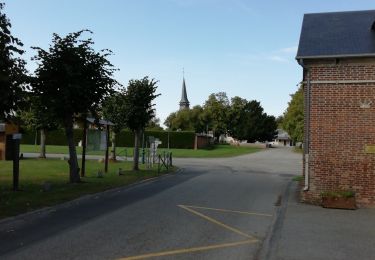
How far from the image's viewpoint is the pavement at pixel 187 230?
8.45 metres

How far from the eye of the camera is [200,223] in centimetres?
1158

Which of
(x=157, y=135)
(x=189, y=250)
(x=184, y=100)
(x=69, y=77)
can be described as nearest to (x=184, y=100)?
(x=184, y=100)

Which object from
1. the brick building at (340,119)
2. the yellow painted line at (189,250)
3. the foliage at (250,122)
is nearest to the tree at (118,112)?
the brick building at (340,119)

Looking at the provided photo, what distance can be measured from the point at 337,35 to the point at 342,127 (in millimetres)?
3432

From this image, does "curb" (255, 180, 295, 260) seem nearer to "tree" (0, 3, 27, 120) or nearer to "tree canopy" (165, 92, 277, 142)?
"tree" (0, 3, 27, 120)

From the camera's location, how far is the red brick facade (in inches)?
593

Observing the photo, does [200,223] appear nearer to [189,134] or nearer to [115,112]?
[115,112]

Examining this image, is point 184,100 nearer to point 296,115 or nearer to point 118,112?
point 296,115

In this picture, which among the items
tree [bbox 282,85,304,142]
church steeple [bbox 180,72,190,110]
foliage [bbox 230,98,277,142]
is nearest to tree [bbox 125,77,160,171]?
tree [bbox 282,85,304,142]

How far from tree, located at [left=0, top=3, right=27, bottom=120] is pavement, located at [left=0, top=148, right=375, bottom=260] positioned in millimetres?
2954

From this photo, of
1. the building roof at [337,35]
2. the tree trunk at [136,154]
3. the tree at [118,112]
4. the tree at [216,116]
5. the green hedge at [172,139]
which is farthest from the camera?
the tree at [216,116]

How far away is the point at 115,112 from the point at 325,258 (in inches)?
938

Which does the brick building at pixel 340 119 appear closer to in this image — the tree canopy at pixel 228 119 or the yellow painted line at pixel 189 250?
the yellow painted line at pixel 189 250

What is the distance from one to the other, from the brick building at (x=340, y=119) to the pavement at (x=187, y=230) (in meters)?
1.09
